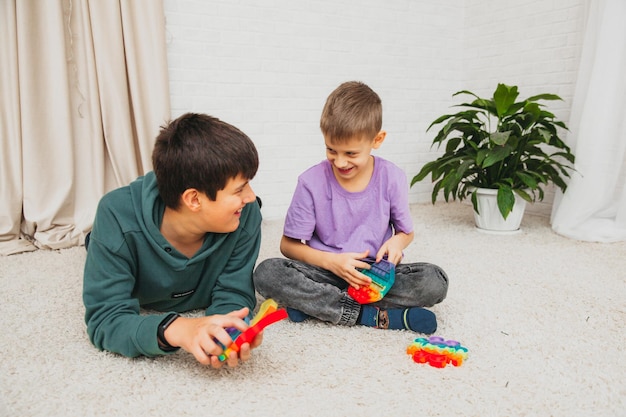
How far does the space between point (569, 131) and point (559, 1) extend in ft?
2.39

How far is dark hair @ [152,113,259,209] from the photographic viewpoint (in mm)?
1012

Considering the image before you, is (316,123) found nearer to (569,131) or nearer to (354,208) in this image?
(569,131)

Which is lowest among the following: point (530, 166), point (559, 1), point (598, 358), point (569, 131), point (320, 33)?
point (598, 358)

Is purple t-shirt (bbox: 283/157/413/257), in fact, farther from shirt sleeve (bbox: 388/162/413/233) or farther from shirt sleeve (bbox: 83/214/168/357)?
shirt sleeve (bbox: 83/214/168/357)

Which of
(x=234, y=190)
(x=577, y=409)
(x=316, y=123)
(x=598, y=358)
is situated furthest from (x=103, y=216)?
(x=316, y=123)

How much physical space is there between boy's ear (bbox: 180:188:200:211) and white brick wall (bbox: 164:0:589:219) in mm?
1433

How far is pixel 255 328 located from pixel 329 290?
1.21 ft

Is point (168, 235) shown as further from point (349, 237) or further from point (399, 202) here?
point (399, 202)

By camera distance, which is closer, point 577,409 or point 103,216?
point 577,409

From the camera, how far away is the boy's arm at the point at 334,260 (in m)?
1.19

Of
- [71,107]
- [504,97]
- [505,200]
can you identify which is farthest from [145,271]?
[504,97]

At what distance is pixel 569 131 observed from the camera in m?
2.30

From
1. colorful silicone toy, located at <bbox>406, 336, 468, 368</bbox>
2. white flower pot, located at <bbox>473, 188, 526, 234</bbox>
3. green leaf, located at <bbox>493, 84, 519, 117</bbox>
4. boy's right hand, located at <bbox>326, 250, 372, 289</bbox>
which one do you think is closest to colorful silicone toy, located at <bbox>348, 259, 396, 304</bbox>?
boy's right hand, located at <bbox>326, 250, 372, 289</bbox>

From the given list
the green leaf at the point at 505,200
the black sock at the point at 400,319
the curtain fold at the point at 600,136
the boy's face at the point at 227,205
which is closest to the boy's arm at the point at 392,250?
the black sock at the point at 400,319
